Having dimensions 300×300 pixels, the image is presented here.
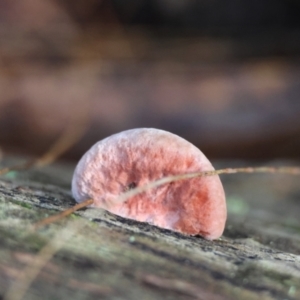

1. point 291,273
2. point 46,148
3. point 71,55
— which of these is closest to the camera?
point 291,273

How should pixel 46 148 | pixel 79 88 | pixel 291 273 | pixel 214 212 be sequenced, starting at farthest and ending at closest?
pixel 79 88 < pixel 46 148 < pixel 214 212 < pixel 291 273

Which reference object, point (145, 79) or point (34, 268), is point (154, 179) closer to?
point (34, 268)

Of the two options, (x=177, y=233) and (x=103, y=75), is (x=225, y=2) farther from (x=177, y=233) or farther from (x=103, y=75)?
(x=177, y=233)

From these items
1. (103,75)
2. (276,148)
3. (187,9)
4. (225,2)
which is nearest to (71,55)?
(103,75)

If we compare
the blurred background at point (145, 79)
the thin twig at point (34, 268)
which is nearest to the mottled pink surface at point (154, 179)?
the thin twig at point (34, 268)

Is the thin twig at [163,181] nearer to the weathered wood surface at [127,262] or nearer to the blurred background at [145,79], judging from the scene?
the weathered wood surface at [127,262]

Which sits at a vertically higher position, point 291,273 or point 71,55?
point 71,55

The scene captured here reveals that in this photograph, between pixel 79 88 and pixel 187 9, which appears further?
pixel 187 9
